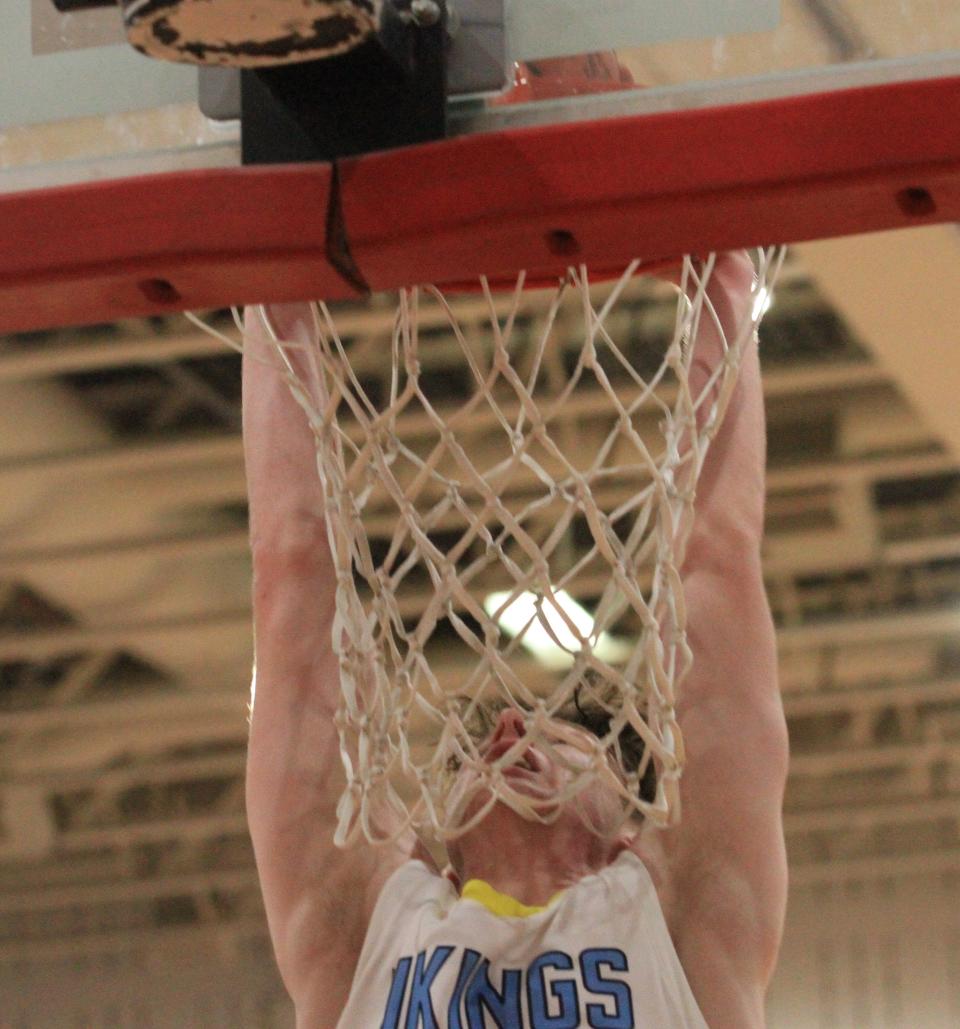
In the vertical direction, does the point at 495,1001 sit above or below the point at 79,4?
below

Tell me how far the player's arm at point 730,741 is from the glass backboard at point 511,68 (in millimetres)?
527

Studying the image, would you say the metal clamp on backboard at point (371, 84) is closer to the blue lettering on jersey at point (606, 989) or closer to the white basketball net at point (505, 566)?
the white basketball net at point (505, 566)

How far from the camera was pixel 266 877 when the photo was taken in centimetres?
186

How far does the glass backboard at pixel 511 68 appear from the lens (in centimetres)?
138

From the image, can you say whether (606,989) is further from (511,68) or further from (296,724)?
(511,68)

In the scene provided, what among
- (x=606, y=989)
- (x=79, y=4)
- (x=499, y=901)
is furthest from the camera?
(x=499, y=901)

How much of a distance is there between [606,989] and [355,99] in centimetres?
86

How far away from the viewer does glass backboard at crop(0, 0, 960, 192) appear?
1.38 m

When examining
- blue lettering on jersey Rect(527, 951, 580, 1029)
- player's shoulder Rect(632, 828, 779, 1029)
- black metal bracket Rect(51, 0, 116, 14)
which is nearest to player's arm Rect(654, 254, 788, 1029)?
player's shoulder Rect(632, 828, 779, 1029)

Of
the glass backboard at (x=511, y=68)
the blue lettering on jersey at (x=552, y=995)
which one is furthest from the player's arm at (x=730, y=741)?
the glass backboard at (x=511, y=68)

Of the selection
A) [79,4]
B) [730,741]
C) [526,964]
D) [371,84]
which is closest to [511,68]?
[371,84]

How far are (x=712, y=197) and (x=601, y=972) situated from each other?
2.51 feet

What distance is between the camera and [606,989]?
5.59 ft

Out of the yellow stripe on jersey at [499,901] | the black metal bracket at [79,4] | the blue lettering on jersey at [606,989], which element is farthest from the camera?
the yellow stripe on jersey at [499,901]
